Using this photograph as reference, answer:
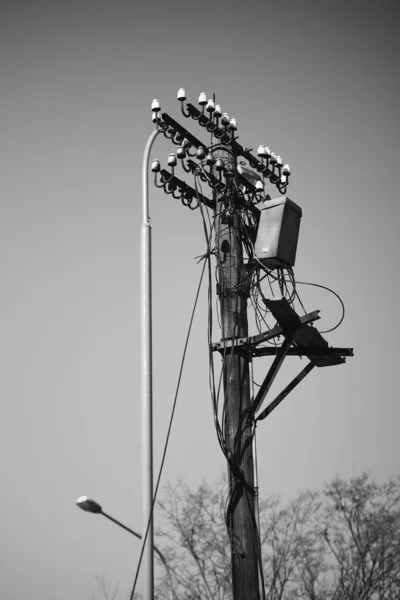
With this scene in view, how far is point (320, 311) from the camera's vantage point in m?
7.06

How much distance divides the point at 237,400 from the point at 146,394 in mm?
1698

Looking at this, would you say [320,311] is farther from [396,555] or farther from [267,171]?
[396,555]

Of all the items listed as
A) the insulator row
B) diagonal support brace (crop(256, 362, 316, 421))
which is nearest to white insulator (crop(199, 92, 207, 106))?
the insulator row

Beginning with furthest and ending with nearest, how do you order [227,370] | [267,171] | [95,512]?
[267,171] → [227,370] → [95,512]

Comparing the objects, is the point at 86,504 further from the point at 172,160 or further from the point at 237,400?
the point at 172,160

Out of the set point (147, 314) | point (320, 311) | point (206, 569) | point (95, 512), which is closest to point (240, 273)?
point (320, 311)

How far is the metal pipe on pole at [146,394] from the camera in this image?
523 cm

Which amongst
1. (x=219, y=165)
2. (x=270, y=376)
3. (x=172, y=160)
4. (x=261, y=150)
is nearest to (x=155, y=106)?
(x=172, y=160)

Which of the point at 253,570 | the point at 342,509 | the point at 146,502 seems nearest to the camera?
the point at 146,502

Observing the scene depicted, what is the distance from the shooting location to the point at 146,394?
5832mm

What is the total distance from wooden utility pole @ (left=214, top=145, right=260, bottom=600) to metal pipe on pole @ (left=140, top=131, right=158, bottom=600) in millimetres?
1511

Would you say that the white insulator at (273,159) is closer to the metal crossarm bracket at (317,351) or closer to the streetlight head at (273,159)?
the streetlight head at (273,159)

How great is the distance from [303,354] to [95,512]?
12.8ft

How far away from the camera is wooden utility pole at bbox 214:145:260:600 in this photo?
6.73 metres
